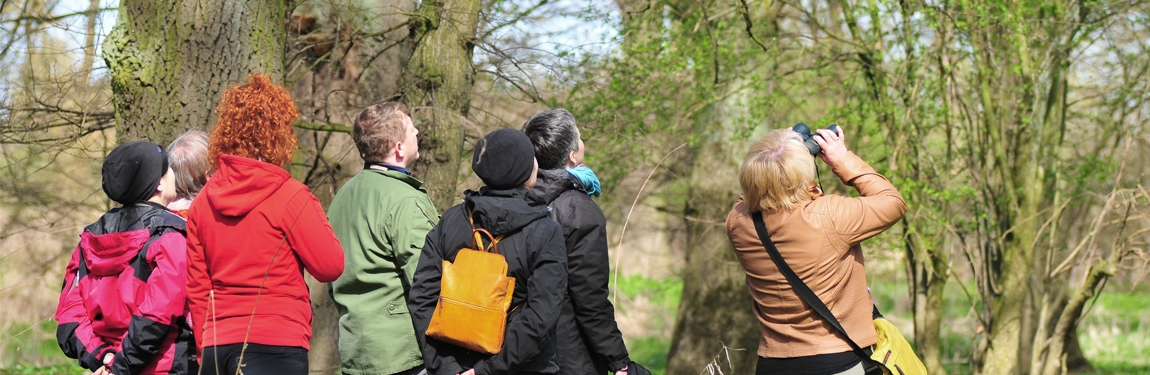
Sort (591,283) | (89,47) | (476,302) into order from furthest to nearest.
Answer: (89,47), (591,283), (476,302)

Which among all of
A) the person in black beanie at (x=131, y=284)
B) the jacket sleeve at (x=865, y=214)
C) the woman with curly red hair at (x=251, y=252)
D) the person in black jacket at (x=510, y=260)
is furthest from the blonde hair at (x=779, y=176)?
the person in black beanie at (x=131, y=284)

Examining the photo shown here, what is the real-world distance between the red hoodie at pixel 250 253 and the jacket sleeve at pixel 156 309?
4 cm

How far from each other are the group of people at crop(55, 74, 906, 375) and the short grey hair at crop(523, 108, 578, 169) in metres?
0.11

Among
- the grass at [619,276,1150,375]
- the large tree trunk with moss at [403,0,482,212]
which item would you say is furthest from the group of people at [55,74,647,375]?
the grass at [619,276,1150,375]

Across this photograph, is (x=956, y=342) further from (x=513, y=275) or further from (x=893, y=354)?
(x=513, y=275)

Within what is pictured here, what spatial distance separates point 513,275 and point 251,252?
77 centimetres

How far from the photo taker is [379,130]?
10.1 ft

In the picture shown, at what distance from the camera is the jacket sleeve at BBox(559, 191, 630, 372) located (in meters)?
2.84

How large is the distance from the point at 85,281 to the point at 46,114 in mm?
3481

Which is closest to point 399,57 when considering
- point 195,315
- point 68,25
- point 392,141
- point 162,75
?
point 68,25

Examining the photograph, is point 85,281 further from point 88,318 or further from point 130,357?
point 130,357

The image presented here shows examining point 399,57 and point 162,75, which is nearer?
point 162,75

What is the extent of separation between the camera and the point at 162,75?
12.5 ft

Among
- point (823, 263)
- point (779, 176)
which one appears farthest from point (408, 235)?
point (823, 263)
